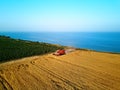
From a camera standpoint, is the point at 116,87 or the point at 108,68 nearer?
the point at 116,87

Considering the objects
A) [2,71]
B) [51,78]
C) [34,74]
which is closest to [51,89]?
[51,78]

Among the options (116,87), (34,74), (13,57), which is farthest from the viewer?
(13,57)

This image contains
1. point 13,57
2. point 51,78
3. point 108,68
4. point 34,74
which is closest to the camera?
point 51,78

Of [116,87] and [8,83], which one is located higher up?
[116,87]

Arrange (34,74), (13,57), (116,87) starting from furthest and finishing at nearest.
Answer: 1. (13,57)
2. (34,74)
3. (116,87)

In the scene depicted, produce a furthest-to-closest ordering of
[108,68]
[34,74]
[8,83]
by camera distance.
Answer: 1. [108,68]
2. [34,74]
3. [8,83]

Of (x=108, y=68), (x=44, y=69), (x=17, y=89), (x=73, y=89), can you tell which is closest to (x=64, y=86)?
(x=73, y=89)

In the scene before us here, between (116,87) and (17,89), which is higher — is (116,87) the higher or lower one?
the higher one

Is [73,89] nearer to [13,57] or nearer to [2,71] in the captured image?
[2,71]

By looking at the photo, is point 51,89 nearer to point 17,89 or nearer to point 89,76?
point 17,89

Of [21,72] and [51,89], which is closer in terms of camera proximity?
[51,89]
